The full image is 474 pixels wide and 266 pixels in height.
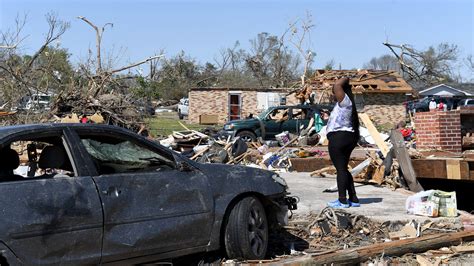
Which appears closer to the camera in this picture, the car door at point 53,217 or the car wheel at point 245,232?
the car door at point 53,217

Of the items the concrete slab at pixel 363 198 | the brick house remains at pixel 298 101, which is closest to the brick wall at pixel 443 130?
the concrete slab at pixel 363 198

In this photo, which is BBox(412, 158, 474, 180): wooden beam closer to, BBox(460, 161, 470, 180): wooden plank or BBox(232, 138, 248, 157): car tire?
BBox(460, 161, 470, 180): wooden plank

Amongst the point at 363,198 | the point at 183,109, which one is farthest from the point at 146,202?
the point at 183,109

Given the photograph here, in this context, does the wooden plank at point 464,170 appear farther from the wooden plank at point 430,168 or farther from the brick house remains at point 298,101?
the brick house remains at point 298,101

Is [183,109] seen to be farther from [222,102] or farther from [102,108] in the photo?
[102,108]

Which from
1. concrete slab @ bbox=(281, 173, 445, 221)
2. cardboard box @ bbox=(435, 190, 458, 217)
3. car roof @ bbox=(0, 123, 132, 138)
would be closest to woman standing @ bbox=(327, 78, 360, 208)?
concrete slab @ bbox=(281, 173, 445, 221)

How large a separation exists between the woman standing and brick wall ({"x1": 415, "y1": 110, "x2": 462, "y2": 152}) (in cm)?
387

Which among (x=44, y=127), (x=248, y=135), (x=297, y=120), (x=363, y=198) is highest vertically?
(x=297, y=120)

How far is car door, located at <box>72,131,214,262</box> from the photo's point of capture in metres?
5.13

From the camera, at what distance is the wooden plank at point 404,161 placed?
10.2 metres

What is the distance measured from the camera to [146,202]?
212 inches

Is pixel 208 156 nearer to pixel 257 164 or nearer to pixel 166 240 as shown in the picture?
pixel 257 164

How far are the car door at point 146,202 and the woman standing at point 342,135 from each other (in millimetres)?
2869

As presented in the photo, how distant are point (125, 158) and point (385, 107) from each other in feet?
120
